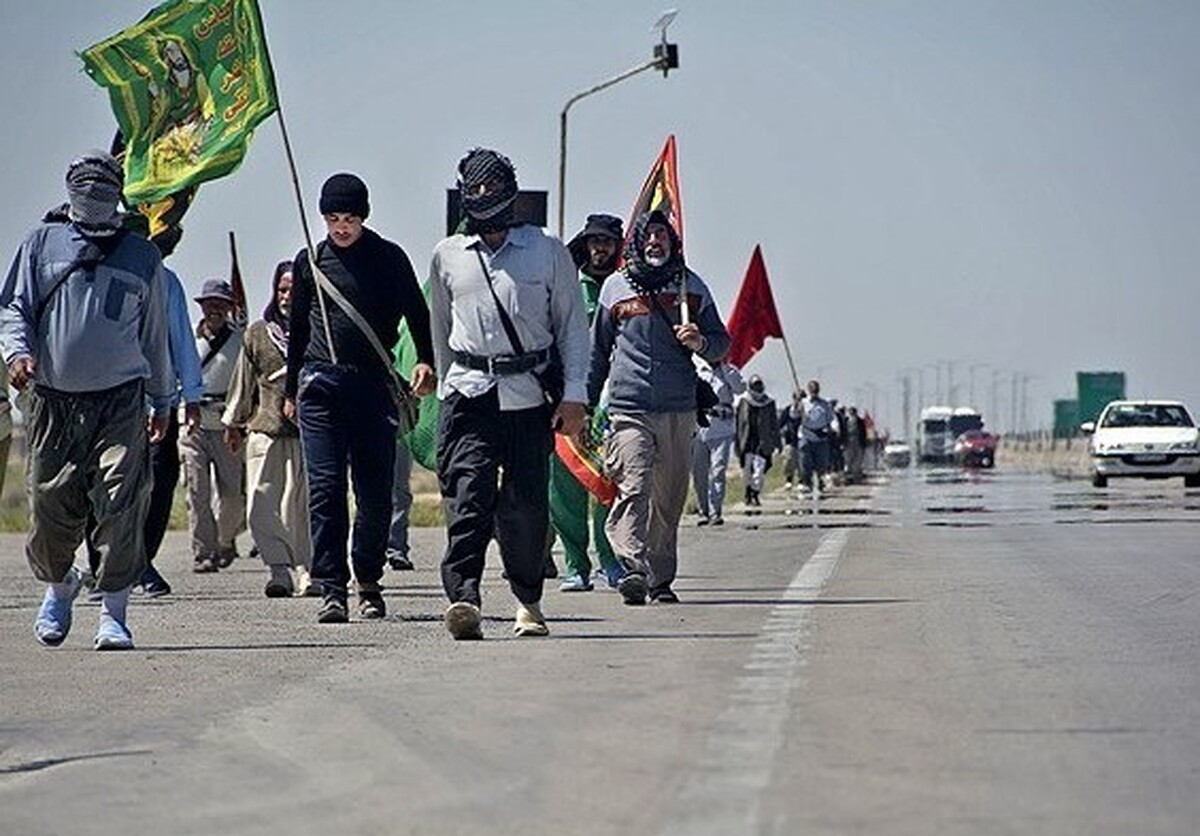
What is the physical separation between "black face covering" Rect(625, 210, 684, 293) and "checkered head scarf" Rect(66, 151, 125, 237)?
3572 millimetres

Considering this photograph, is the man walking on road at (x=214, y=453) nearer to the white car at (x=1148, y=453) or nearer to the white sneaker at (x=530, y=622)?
the white sneaker at (x=530, y=622)

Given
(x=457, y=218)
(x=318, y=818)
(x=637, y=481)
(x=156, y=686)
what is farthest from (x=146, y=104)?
(x=318, y=818)

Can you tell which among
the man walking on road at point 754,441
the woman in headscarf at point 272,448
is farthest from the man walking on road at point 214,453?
the man walking on road at point 754,441

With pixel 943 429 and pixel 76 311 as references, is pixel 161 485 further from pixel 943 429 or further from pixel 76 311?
pixel 943 429

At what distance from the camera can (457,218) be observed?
16594 mm

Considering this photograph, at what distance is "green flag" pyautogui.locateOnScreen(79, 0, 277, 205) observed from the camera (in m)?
15.7

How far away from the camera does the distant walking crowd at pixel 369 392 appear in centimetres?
1255

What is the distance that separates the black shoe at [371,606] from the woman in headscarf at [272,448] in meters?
2.12

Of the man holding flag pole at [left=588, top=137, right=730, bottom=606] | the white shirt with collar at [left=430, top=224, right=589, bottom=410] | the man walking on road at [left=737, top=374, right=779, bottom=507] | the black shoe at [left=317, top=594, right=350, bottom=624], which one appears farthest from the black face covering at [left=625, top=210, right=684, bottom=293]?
the man walking on road at [left=737, top=374, right=779, bottom=507]

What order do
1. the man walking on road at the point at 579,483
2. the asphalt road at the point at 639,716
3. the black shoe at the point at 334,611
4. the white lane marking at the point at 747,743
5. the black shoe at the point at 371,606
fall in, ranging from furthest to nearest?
the man walking on road at the point at 579,483, the black shoe at the point at 371,606, the black shoe at the point at 334,611, the asphalt road at the point at 639,716, the white lane marking at the point at 747,743

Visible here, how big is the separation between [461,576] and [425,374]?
115 centimetres

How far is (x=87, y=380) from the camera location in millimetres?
12484

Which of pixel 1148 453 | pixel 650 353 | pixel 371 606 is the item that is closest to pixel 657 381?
pixel 650 353

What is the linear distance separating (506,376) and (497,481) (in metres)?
0.46
